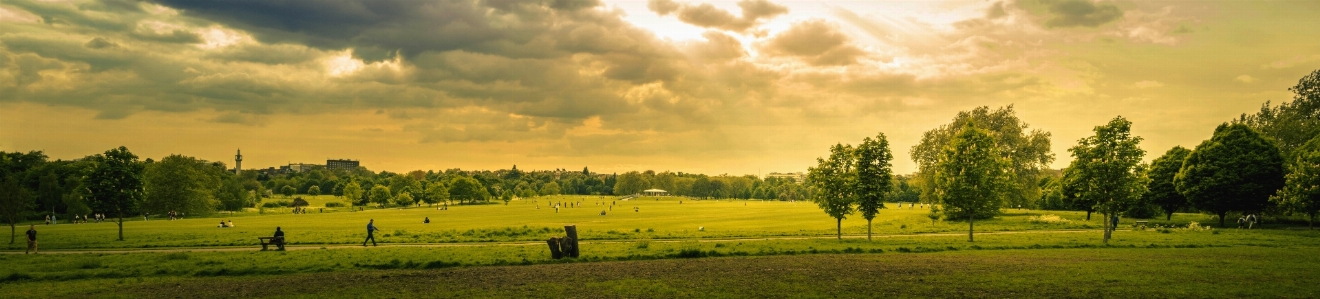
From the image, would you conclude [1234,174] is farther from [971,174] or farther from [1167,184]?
[971,174]

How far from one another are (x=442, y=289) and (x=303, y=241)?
82.6 ft

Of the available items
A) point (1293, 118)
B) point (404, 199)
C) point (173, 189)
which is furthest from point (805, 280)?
point (404, 199)

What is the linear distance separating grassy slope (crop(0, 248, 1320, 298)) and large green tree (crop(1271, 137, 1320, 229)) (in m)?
25.1

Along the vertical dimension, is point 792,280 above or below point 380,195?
below

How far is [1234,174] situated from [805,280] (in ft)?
179

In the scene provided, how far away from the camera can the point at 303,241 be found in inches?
1656

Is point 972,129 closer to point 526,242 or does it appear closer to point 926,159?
point 526,242

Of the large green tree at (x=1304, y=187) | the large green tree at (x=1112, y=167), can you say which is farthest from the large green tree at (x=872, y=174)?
the large green tree at (x=1304, y=187)

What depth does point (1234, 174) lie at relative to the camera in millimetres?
56531

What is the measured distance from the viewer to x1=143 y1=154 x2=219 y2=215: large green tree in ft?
322

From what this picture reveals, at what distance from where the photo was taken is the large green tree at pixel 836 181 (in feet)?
143

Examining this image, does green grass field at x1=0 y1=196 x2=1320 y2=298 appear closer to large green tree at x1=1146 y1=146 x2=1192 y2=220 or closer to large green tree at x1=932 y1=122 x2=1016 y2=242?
large green tree at x1=932 y1=122 x2=1016 y2=242

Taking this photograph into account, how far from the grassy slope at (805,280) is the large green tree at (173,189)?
292 ft

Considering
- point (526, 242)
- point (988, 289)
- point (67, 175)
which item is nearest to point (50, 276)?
point (526, 242)
